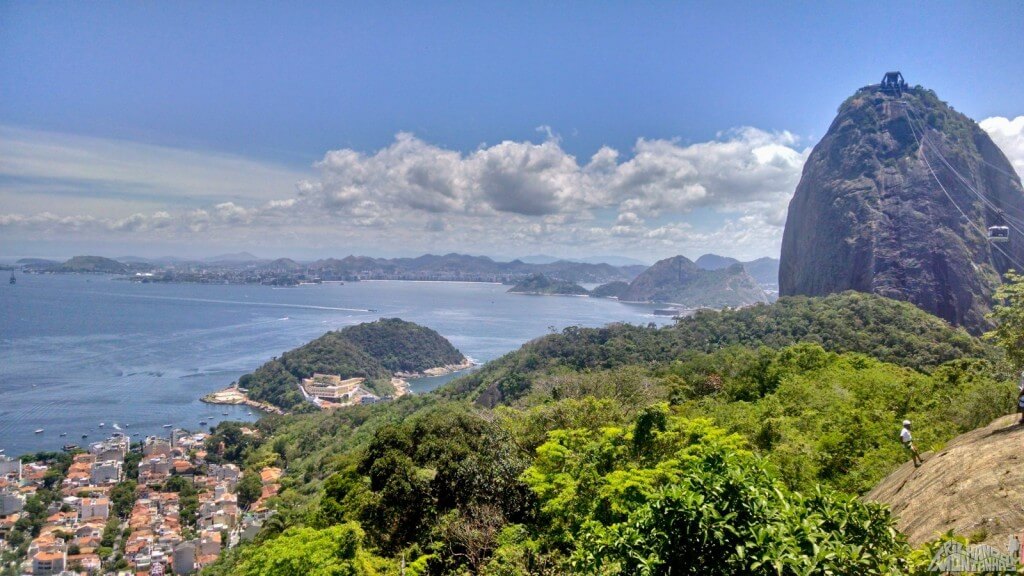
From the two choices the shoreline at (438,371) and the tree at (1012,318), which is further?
the shoreline at (438,371)

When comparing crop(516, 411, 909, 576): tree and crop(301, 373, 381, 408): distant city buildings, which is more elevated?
crop(516, 411, 909, 576): tree

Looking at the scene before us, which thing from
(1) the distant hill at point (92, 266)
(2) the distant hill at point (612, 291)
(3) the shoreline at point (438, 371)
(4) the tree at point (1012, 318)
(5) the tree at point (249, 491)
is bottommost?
(3) the shoreline at point (438, 371)

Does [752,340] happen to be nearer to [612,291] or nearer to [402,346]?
[402,346]

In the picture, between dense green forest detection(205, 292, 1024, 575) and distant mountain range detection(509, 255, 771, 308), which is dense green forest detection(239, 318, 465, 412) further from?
distant mountain range detection(509, 255, 771, 308)

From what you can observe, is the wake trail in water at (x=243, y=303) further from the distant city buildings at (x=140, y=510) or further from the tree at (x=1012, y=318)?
the tree at (x=1012, y=318)

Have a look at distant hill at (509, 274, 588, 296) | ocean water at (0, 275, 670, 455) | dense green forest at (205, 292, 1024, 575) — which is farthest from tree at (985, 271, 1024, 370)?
distant hill at (509, 274, 588, 296)

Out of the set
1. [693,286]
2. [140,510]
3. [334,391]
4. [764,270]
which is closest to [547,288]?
[693,286]

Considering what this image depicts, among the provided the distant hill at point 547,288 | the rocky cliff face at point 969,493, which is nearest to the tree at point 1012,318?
the rocky cliff face at point 969,493

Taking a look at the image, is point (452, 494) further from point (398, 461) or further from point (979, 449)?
point (979, 449)
